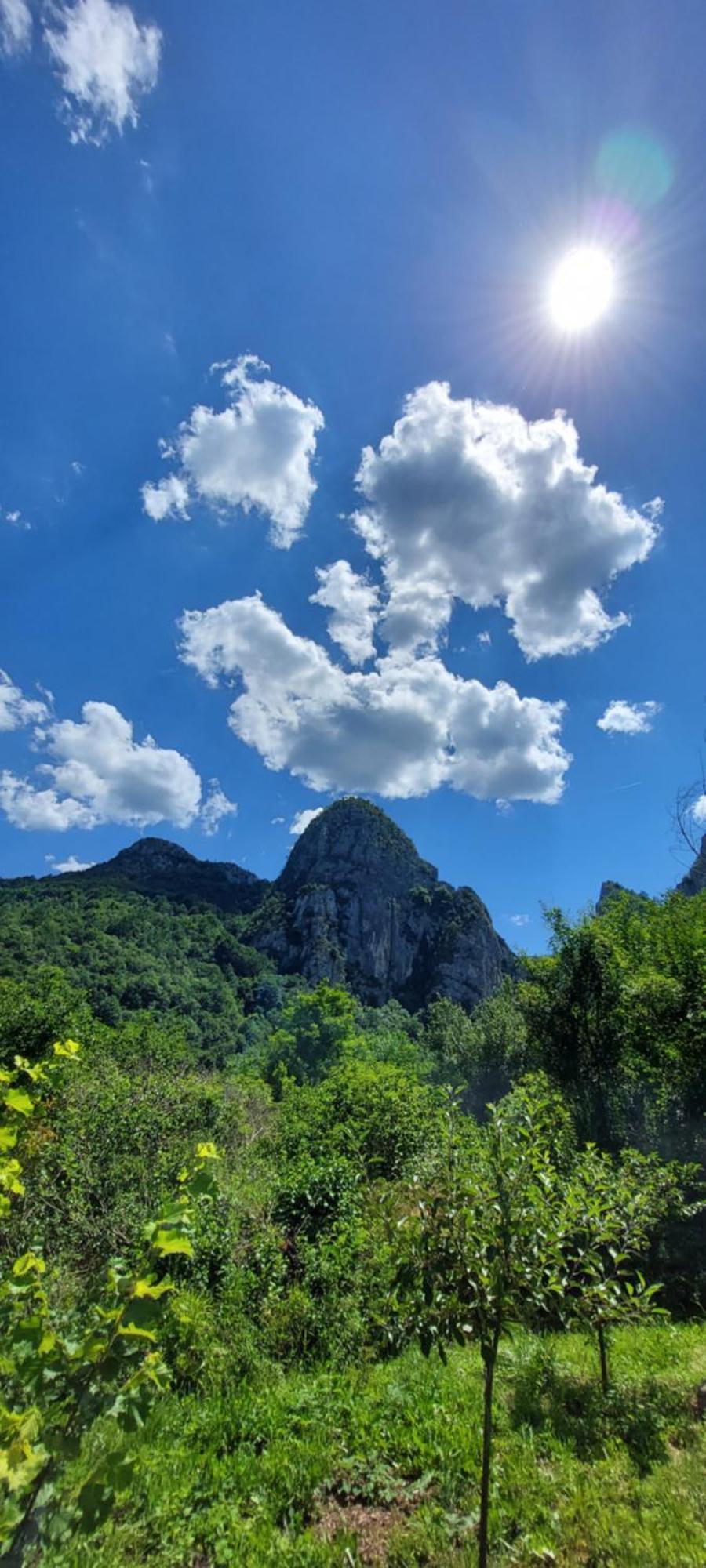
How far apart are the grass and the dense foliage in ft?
0.08

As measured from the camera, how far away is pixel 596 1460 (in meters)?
4.96

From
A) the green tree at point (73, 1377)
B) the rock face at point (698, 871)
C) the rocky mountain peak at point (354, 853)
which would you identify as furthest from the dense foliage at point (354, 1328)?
the rocky mountain peak at point (354, 853)

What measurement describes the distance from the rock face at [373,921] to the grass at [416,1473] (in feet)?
321

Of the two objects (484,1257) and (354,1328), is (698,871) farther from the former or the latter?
(484,1257)

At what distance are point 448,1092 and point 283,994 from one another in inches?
3554

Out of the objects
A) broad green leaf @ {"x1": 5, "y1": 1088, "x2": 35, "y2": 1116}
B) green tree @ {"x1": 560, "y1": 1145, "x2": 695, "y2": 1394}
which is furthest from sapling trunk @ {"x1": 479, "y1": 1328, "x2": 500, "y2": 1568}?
broad green leaf @ {"x1": 5, "y1": 1088, "x2": 35, "y2": 1116}

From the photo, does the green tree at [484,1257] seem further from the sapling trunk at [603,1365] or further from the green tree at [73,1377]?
the sapling trunk at [603,1365]

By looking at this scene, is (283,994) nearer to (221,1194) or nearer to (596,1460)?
(221,1194)

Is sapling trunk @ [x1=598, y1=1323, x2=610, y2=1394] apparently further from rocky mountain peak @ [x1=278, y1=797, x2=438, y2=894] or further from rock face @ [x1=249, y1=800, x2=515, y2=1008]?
rocky mountain peak @ [x1=278, y1=797, x2=438, y2=894]

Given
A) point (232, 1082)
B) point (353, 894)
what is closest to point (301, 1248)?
point (232, 1082)

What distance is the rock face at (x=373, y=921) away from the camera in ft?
369

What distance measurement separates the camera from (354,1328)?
7.69m

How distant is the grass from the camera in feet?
13.5

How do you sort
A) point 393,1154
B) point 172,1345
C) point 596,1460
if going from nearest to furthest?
point 596,1460
point 172,1345
point 393,1154
